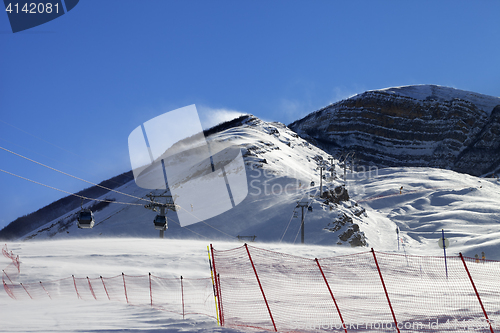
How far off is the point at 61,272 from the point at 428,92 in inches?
7159

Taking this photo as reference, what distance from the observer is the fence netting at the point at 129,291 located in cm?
1381

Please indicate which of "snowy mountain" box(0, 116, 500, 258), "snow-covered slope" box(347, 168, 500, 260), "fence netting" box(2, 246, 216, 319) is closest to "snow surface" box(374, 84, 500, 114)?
"snow-covered slope" box(347, 168, 500, 260)

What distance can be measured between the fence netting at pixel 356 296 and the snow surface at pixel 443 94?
6372 inches

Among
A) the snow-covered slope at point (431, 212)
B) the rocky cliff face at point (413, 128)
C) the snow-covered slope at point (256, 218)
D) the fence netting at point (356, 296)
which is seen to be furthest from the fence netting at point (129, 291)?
the rocky cliff face at point (413, 128)

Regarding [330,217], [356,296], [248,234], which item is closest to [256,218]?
[248,234]

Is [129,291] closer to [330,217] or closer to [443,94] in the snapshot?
[330,217]

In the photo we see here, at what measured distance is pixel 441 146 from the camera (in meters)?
153

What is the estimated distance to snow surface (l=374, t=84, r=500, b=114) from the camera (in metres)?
161

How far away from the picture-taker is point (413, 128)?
16038cm

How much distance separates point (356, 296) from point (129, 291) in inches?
361

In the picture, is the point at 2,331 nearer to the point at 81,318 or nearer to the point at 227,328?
the point at 81,318

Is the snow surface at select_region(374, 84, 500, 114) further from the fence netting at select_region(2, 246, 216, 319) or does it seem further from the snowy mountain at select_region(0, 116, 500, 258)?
the fence netting at select_region(2, 246, 216, 319)

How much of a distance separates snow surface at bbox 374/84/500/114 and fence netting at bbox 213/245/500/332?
162m

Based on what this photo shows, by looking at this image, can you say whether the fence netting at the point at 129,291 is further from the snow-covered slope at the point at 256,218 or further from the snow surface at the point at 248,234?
the snow-covered slope at the point at 256,218
